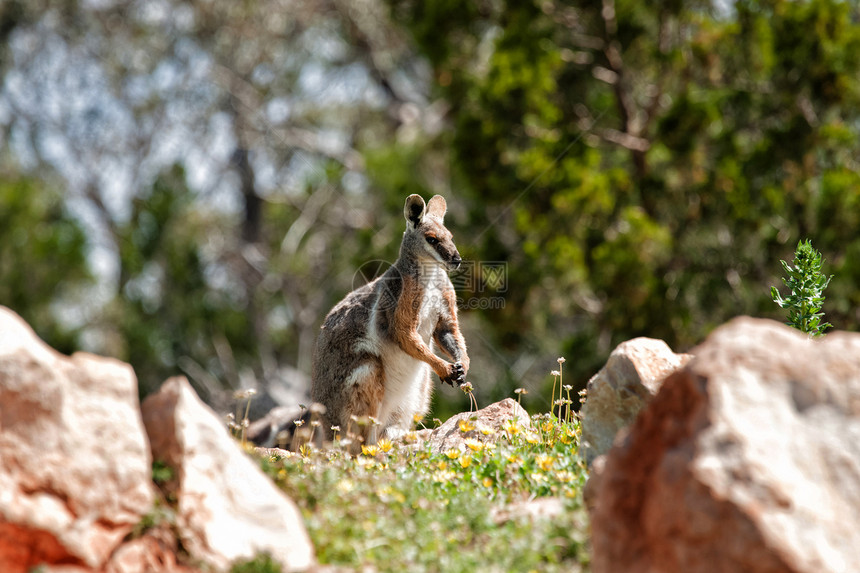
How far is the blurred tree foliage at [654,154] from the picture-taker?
1331cm

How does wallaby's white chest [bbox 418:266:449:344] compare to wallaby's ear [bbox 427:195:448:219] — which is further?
wallaby's ear [bbox 427:195:448:219]

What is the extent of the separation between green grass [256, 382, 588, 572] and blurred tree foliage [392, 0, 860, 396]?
8156mm

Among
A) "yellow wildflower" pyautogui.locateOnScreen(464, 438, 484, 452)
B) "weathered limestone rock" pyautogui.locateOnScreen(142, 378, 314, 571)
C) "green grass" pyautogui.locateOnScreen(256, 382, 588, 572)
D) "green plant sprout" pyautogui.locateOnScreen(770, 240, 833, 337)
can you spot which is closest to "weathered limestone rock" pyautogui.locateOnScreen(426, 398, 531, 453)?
"green grass" pyautogui.locateOnScreen(256, 382, 588, 572)

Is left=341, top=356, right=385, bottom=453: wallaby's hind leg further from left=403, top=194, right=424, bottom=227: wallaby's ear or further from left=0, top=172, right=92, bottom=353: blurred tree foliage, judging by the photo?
left=0, top=172, right=92, bottom=353: blurred tree foliage

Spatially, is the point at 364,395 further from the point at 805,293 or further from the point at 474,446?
the point at 805,293

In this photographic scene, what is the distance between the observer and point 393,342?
22.9 ft

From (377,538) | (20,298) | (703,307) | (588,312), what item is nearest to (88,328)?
(20,298)

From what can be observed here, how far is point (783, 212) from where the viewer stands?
43.9 feet

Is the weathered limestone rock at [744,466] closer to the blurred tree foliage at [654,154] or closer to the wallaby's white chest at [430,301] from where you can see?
the wallaby's white chest at [430,301]

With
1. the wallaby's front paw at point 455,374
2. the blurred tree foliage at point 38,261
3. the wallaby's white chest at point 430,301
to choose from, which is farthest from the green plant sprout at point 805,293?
the blurred tree foliage at point 38,261

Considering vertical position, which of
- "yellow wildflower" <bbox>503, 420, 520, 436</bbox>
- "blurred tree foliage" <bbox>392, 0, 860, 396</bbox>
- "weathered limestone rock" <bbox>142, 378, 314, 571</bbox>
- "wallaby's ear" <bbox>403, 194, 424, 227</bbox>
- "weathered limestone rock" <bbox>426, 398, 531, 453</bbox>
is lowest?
"blurred tree foliage" <bbox>392, 0, 860, 396</bbox>

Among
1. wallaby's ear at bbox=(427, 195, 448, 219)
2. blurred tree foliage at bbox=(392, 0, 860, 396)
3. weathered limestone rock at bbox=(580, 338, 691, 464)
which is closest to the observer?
weathered limestone rock at bbox=(580, 338, 691, 464)

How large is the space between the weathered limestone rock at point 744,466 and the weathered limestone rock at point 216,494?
143 centimetres

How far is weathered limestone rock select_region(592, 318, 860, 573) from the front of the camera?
3096 mm
